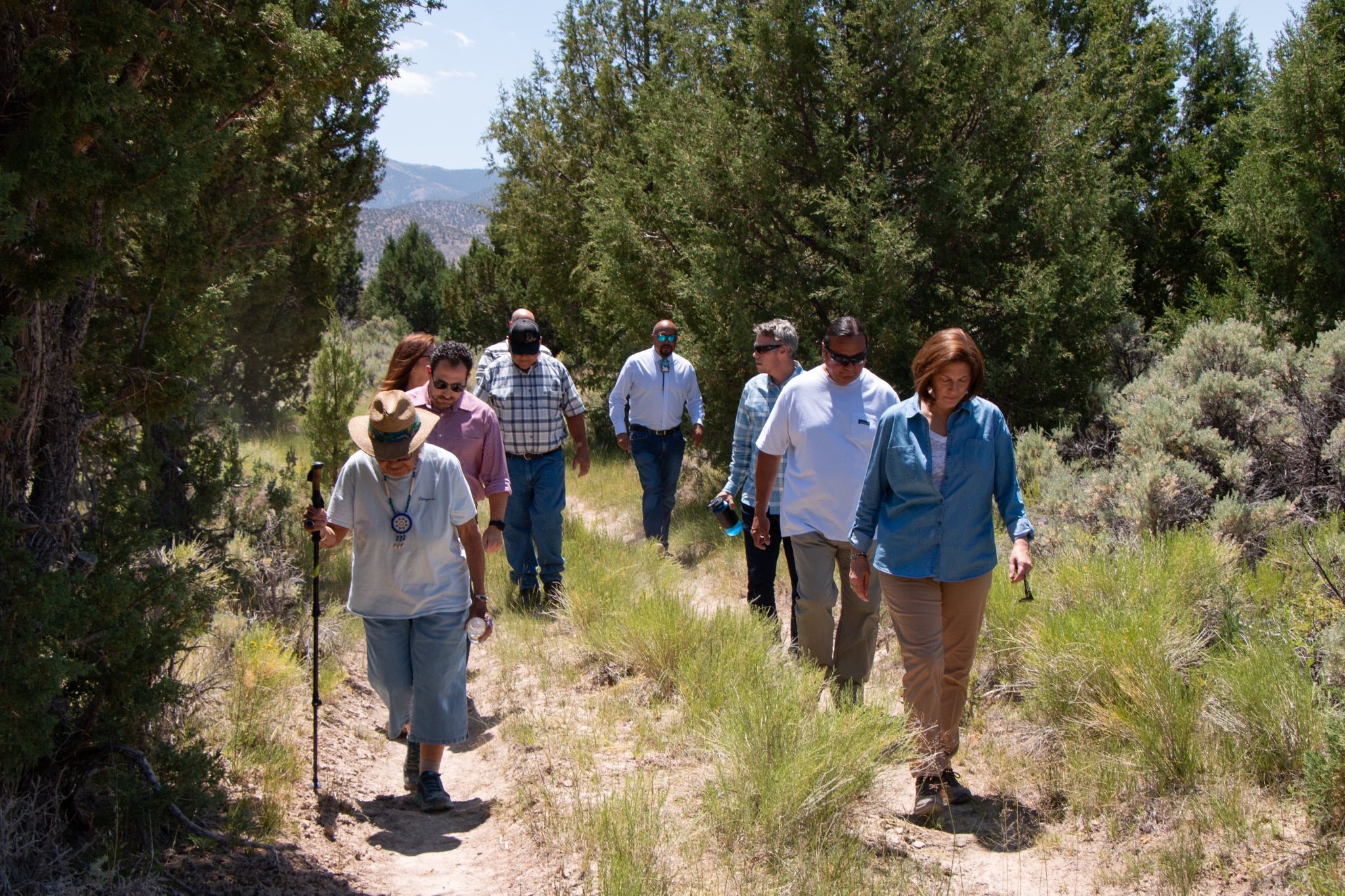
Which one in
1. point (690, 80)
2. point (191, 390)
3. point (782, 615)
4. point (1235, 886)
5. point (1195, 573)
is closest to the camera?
point (1235, 886)

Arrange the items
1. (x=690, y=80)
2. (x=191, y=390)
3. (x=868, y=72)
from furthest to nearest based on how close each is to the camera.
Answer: (x=690, y=80), (x=868, y=72), (x=191, y=390)

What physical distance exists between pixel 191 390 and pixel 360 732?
98.8 inches

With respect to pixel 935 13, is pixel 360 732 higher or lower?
lower

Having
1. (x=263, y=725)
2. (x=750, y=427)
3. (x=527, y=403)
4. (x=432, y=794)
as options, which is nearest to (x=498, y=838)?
(x=432, y=794)

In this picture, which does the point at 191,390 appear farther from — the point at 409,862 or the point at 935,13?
the point at 935,13

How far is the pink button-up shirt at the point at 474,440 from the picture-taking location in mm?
6105

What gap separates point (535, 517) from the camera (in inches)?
311

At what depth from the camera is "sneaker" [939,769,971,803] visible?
4.70 metres

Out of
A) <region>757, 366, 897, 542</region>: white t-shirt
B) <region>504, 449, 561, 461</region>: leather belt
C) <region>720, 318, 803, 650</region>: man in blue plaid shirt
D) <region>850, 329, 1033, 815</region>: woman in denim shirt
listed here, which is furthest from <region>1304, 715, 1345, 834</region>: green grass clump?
<region>504, 449, 561, 461</region>: leather belt

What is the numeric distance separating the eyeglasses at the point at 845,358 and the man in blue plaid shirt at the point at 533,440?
9.27ft

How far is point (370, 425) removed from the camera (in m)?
4.47

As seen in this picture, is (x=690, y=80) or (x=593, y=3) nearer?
(x=690, y=80)

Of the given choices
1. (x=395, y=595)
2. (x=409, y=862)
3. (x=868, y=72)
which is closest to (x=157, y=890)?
(x=409, y=862)

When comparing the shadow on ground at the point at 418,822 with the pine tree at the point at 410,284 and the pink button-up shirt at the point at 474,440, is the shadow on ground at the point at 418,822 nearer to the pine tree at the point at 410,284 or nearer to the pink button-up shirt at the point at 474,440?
the pink button-up shirt at the point at 474,440
